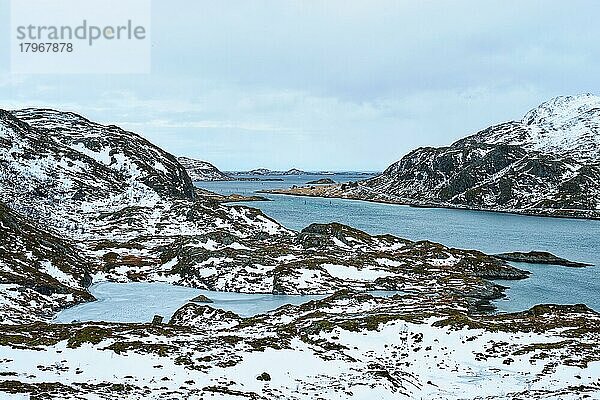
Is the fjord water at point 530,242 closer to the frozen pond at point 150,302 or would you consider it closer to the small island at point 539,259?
the small island at point 539,259

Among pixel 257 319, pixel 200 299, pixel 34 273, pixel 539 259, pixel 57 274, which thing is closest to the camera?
pixel 257 319

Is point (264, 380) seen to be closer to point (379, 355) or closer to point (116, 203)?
point (379, 355)

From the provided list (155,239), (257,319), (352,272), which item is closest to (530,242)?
(352,272)

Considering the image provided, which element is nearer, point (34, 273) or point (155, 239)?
point (34, 273)

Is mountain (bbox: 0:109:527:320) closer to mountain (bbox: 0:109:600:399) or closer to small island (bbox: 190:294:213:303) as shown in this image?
mountain (bbox: 0:109:600:399)

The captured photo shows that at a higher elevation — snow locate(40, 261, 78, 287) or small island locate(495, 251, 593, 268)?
snow locate(40, 261, 78, 287)

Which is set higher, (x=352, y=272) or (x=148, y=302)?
(x=352, y=272)

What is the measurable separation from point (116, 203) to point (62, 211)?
1642 centimetres

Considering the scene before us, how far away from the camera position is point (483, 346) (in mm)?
46188

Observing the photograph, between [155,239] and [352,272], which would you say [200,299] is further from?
[155,239]

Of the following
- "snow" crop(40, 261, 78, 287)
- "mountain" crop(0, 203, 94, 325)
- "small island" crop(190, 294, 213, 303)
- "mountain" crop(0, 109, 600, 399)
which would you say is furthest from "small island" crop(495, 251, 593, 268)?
"snow" crop(40, 261, 78, 287)

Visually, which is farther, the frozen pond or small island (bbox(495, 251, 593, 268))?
small island (bbox(495, 251, 593, 268))

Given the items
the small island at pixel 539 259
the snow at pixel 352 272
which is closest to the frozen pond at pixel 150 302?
the snow at pixel 352 272

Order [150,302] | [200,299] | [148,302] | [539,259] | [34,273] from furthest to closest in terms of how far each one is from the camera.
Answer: [539,259], [150,302], [148,302], [200,299], [34,273]
